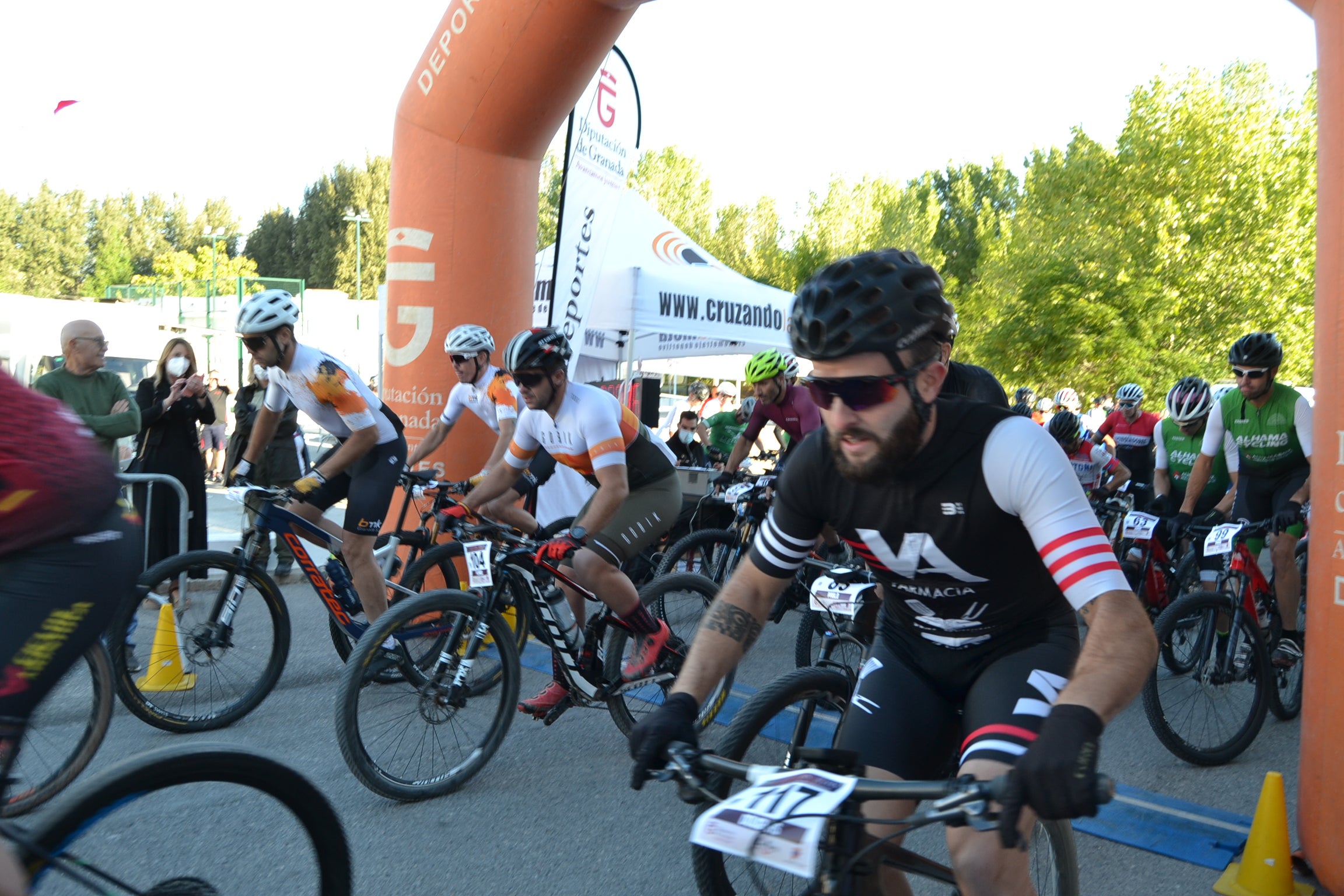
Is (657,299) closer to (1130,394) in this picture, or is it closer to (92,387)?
(1130,394)

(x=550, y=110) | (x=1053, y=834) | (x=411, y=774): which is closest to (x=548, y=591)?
(x=411, y=774)

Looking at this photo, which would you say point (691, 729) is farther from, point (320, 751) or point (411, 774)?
point (320, 751)

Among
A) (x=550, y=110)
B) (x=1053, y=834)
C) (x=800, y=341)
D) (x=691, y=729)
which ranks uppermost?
(x=550, y=110)

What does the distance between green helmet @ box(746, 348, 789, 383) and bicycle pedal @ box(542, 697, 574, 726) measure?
3646 millimetres

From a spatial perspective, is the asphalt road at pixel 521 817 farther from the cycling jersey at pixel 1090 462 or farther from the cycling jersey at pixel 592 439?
the cycling jersey at pixel 1090 462

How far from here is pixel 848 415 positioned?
7.41 ft

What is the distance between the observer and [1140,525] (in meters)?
6.91

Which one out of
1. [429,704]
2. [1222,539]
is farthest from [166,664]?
[1222,539]

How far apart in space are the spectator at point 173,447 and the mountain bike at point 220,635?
2.32 metres

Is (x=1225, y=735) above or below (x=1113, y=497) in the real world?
below

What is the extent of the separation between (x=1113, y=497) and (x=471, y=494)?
5.50 m

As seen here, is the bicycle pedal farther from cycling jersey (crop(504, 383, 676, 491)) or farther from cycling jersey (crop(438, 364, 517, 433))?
cycling jersey (crop(438, 364, 517, 433))

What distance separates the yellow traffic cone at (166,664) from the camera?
518 cm

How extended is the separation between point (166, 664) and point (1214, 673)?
209 inches
